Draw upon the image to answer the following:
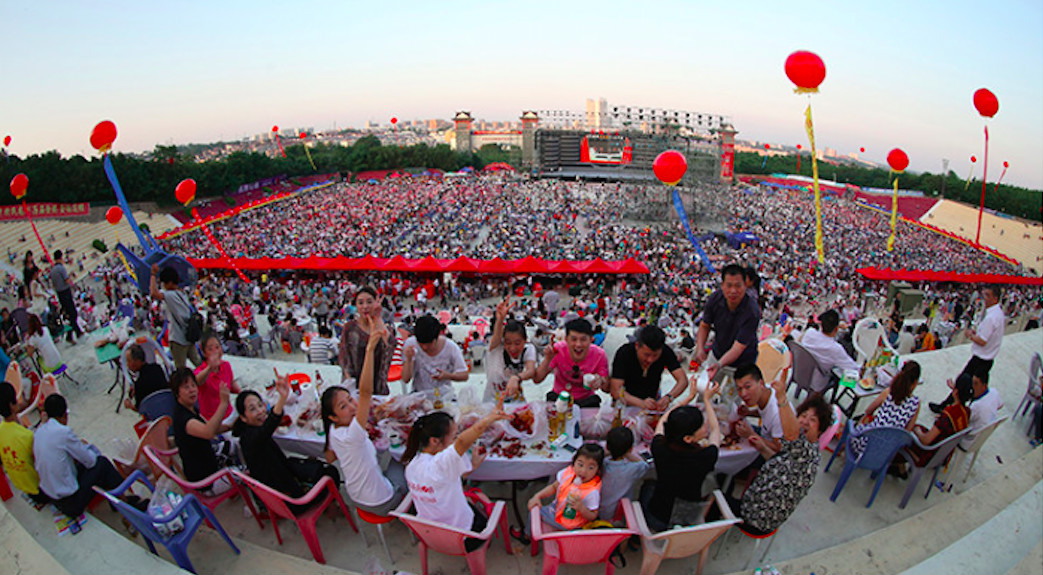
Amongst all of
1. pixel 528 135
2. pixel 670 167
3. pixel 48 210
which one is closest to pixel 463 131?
pixel 528 135

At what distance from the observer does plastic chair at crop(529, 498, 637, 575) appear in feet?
6.88

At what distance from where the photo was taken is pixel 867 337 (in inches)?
178

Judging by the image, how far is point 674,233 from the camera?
2347cm

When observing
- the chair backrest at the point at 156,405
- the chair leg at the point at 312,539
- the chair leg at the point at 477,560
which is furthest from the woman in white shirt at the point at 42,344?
the chair leg at the point at 477,560

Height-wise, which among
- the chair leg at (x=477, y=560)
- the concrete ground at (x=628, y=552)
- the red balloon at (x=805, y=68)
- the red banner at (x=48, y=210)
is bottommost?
the concrete ground at (x=628, y=552)

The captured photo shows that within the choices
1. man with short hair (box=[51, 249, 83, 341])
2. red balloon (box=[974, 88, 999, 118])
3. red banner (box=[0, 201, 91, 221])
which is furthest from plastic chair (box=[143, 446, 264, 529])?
red banner (box=[0, 201, 91, 221])

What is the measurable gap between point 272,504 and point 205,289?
13.0 m

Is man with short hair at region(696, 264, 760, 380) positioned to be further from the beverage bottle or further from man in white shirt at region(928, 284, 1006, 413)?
man in white shirt at region(928, 284, 1006, 413)

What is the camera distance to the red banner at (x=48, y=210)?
2350 cm

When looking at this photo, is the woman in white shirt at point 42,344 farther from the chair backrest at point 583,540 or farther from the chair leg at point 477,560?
the chair backrest at point 583,540

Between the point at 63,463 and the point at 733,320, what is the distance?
4.56m

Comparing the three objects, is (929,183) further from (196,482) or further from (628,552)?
(196,482)

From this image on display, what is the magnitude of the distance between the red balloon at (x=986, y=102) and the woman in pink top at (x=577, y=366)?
9.79m

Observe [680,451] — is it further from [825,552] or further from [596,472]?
[825,552]
